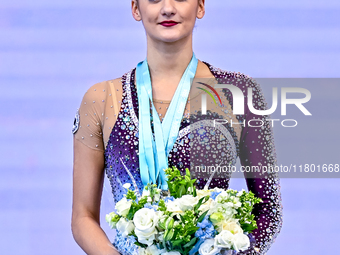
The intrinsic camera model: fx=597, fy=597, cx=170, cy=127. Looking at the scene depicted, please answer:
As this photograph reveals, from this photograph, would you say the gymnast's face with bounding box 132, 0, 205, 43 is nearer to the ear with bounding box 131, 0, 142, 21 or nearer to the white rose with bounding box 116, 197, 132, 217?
the ear with bounding box 131, 0, 142, 21

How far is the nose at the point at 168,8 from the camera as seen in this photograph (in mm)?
2029

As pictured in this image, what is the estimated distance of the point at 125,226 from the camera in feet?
5.57

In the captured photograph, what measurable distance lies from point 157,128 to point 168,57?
265 mm

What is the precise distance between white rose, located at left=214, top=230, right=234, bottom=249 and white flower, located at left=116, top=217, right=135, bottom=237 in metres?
0.24

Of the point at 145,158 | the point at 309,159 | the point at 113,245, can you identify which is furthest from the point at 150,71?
the point at 309,159

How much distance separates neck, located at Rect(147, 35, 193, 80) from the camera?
214 centimetres

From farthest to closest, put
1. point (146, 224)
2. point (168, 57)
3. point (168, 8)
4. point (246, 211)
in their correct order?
1. point (168, 57)
2. point (168, 8)
3. point (246, 211)
4. point (146, 224)

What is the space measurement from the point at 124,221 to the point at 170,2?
2.57 feet

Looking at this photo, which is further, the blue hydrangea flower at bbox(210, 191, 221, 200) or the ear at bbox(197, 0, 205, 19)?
the ear at bbox(197, 0, 205, 19)

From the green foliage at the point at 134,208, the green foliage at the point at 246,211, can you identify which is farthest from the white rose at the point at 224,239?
the green foliage at the point at 134,208

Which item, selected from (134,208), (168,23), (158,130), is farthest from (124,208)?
(168,23)

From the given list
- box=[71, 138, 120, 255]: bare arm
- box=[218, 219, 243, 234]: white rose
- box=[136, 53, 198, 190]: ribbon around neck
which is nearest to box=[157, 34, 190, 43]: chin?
box=[136, 53, 198, 190]: ribbon around neck

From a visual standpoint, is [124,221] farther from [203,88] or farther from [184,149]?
[203,88]

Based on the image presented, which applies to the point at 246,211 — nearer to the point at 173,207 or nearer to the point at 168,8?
the point at 173,207
